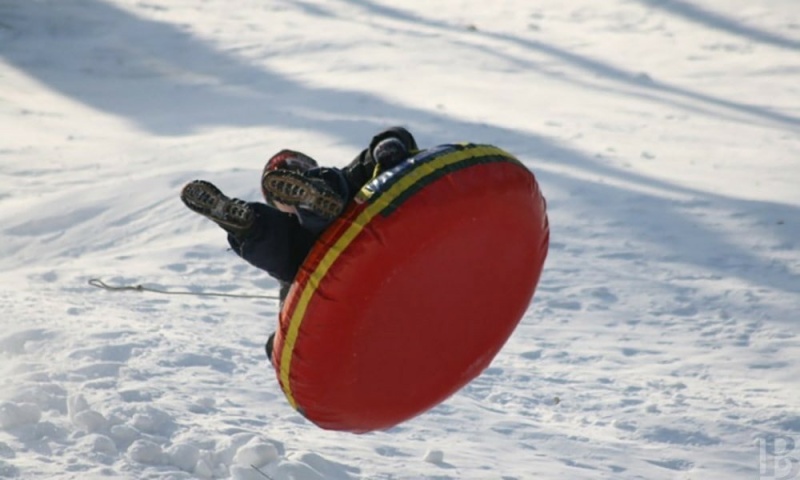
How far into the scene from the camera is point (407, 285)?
3.70 metres

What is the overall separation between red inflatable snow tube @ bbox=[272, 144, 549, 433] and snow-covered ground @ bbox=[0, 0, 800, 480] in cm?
117

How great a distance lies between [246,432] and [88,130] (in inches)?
247

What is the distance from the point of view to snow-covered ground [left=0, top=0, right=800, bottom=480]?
218 inches

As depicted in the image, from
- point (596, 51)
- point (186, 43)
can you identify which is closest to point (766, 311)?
point (596, 51)

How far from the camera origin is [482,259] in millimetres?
3900

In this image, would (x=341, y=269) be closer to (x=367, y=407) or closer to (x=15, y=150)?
(x=367, y=407)

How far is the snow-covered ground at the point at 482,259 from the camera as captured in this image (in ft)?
18.2

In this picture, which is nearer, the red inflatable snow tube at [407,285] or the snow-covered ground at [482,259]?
the red inflatable snow tube at [407,285]

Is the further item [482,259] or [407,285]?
[482,259]

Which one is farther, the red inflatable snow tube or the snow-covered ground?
the snow-covered ground

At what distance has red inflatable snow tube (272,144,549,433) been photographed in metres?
3.60

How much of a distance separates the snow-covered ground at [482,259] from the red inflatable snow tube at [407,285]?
3.82 feet

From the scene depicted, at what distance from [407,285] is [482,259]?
1.08ft

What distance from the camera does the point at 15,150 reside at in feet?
33.4
